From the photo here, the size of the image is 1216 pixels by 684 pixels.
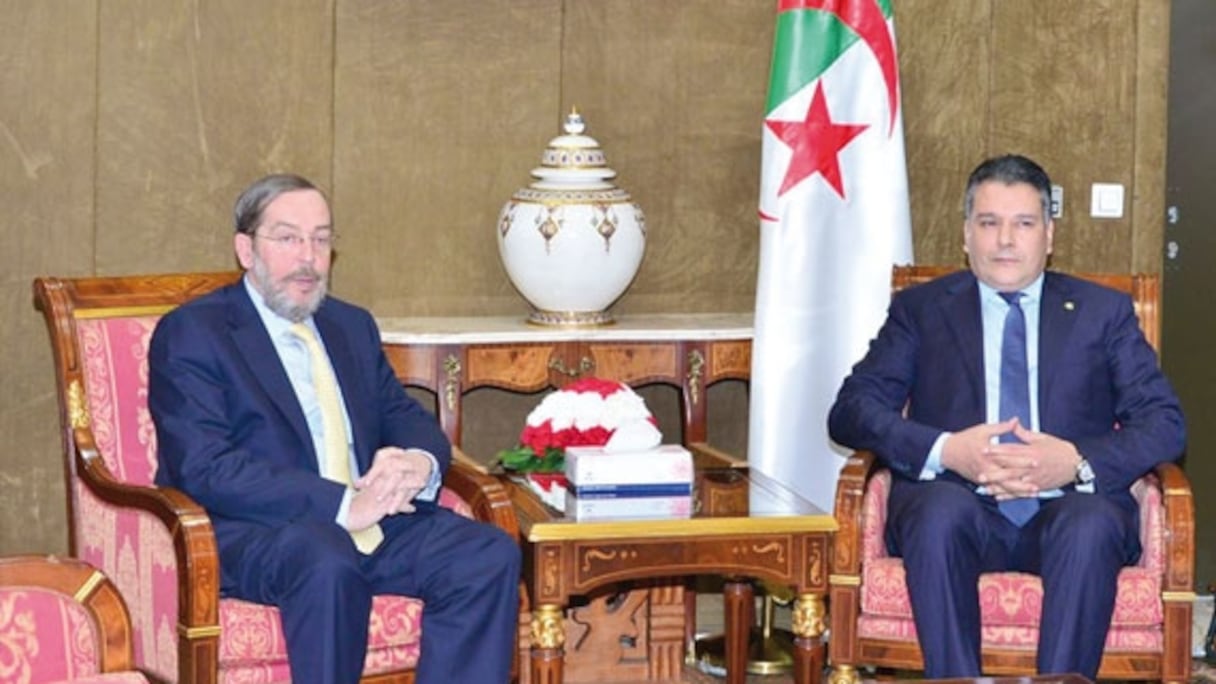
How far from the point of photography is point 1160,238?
6.29 meters

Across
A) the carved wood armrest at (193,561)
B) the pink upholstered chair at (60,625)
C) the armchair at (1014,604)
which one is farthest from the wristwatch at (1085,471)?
the pink upholstered chair at (60,625)

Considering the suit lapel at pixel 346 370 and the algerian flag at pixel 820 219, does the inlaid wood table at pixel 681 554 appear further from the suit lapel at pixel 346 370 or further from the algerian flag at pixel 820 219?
the algerian flag at pixel 820 219

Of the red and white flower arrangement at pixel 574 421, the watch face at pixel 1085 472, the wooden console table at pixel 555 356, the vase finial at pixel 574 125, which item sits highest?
the vase finial at pixel 574 125

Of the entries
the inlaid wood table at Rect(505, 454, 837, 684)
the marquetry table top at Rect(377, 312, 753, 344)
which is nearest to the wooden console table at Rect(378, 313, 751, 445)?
the marquetry table top at Rect(377, 312, 753, 344)

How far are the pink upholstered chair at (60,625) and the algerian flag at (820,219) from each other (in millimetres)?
2604

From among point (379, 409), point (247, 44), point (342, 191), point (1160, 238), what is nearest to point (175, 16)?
point (247, 44)

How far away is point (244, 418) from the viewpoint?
455cm

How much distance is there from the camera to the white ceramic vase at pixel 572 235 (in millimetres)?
5625

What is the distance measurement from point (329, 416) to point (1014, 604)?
1.46 meters

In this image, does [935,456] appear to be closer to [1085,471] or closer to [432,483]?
[1085,471]

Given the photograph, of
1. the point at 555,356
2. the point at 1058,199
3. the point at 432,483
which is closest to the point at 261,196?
the point at 432,483

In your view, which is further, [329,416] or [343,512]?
[329,416]

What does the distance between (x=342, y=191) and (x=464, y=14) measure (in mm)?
572

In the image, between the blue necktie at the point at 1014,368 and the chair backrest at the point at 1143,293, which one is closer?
the blue necktie at the point at 1014,368
